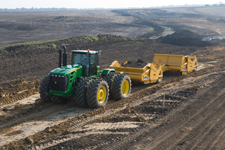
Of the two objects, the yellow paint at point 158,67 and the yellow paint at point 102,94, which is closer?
the yellow paint at point 102,94

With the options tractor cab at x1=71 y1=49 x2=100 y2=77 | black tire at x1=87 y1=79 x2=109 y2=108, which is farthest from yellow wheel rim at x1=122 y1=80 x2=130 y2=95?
tractor cab at x1=71 y1=49 x2=100 y2=77

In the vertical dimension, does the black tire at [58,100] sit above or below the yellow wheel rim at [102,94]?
A: below

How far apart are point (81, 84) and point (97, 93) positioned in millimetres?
700

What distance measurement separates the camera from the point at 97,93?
947 cm

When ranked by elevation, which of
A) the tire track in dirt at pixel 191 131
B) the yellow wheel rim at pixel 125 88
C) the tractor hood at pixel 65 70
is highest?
the tractor hood at pixel 65 70

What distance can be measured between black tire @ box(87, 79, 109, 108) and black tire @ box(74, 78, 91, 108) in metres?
0.18

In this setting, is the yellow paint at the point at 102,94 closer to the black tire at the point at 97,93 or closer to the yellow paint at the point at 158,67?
the black tire at the point at 97,93

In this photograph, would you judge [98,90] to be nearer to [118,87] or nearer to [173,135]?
[118,87]

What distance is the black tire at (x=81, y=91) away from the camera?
943 centimetres

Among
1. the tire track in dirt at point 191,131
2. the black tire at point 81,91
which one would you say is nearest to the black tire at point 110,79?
the black tire at point 81,91

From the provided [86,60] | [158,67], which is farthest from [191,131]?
[158,67]

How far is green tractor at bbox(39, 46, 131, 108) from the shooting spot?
9422mm

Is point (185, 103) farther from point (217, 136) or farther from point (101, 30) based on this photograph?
point (101, 30)

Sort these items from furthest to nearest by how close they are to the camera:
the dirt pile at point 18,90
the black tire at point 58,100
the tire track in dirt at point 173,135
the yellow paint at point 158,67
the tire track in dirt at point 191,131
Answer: the yellow paint at point 158,67
the dirt pile at point 18,90
the black tire at point 58,100
the tire track in dirt at point 191,131
the tire track in dirt at point 173,135
